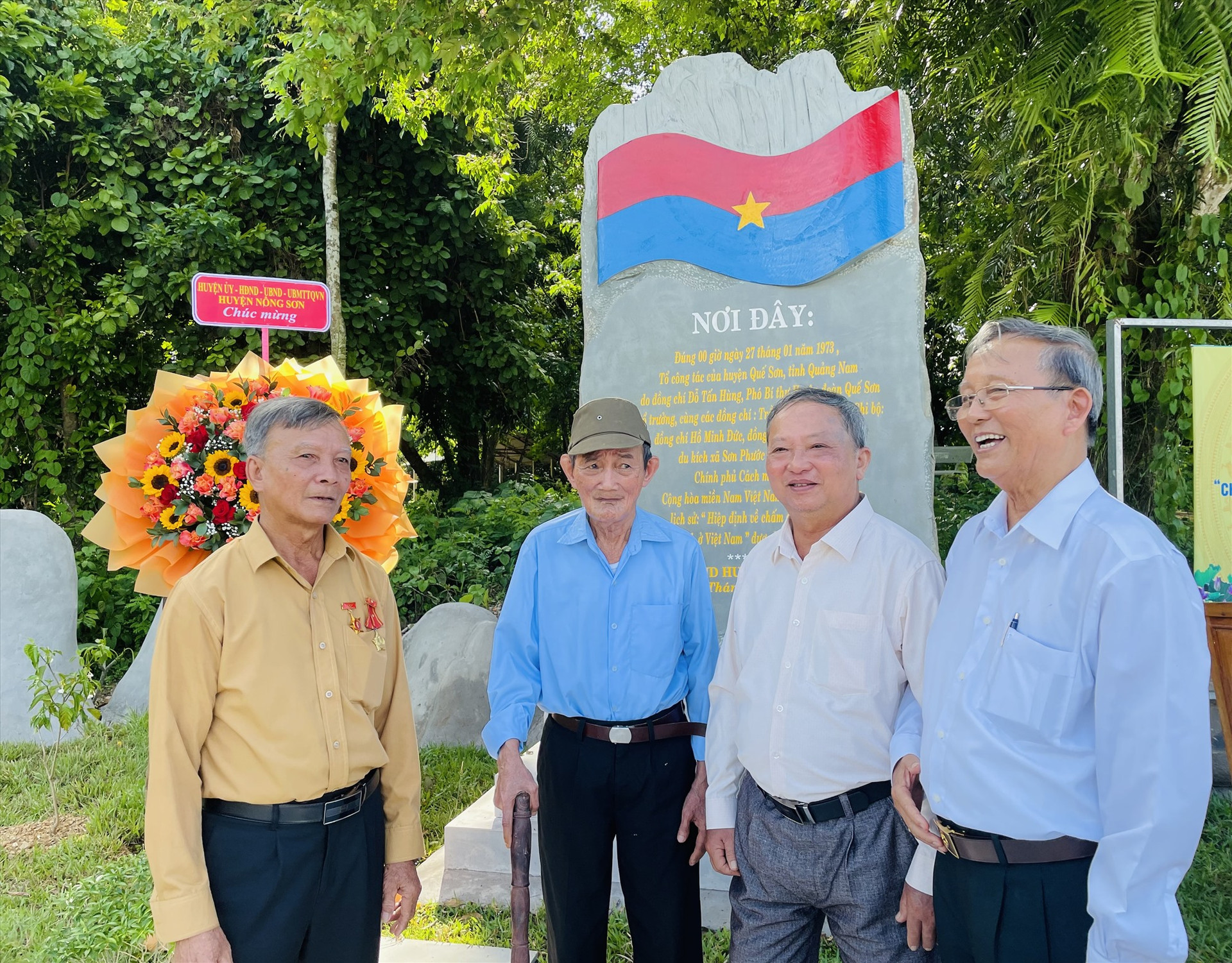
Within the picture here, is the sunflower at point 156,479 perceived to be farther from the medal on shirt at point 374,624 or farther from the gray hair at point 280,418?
the medal on shirt at point 374,624

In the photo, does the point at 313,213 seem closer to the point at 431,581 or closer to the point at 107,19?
the point at 107,19

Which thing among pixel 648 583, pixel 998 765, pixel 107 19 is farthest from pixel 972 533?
pixel 107 19

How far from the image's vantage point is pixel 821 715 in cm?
199

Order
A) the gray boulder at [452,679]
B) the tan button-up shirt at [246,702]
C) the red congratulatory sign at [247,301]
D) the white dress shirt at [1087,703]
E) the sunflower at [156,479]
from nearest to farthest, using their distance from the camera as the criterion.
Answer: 1. the white dress shirt at [1087,703]
2. the tan button-up shirt at [246,702]
3. the sunflower at [156,479]
4. the red congratulatory sign at [247,301]
5. the gray boulder at [452,679]

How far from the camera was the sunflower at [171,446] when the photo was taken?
9.13ft

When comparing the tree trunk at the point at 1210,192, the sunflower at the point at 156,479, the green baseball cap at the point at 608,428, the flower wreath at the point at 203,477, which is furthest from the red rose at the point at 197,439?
the tree trunk at the point at 1210,192

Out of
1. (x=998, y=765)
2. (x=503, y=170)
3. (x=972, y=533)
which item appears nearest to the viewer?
(x=998, y=765)

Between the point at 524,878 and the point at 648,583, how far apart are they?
2.85ft

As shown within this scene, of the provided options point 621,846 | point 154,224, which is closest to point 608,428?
point 621,846

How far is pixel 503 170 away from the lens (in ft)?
32.7

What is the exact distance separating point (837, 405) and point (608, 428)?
0.67 meters

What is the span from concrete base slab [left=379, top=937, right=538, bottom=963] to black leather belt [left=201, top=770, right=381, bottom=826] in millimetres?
1395

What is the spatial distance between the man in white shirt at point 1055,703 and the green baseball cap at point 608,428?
0.94 m

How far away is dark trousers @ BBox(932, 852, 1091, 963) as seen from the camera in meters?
1.57
